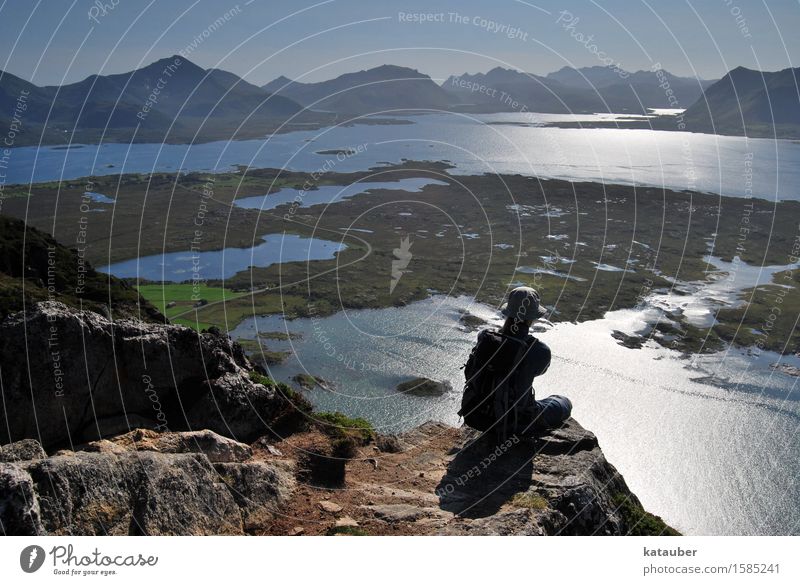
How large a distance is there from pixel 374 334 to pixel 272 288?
72.3 feet

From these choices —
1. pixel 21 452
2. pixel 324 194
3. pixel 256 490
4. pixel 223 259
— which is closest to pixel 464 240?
pixel 223 259

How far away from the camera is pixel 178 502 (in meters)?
10.7

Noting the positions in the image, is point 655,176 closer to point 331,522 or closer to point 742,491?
point 742,491

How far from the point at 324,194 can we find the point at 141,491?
15862 cm

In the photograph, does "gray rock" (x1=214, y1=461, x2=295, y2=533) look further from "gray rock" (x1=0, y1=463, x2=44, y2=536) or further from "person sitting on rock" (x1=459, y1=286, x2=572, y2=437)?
"person sitting on rock" (x1=459, y1=286, x2=572, y2=437)

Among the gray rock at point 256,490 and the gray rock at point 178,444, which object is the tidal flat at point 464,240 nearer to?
the gray rock at point 178,444

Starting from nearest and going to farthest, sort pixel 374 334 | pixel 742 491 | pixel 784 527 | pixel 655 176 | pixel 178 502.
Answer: pixel 178 502
pixel 784 527
pixel 742 491
pixel 374 334
pixel 655 176

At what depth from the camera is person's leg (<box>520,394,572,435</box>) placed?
13719 mm

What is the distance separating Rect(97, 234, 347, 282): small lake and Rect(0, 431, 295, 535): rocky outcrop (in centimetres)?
9270

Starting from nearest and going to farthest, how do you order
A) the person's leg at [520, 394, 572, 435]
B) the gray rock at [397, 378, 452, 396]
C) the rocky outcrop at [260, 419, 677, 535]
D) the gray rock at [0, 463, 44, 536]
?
the gray rock at [0, 463, 44, 536] → the rocky outcrop at [260, 419, 677, 535] → the person's leg at [520, 394, 572, 435] → the gray rock at [397, 378, 452, 396]

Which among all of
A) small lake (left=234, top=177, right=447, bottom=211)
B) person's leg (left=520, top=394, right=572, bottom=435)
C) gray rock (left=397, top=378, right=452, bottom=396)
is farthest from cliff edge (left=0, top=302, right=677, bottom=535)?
small lake (left=234, top=177, right=447, bottom=211)

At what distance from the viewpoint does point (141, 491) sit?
10.5m

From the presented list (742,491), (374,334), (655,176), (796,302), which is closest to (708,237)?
(796,302)

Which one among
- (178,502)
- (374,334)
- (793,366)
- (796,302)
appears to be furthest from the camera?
(796,302)
